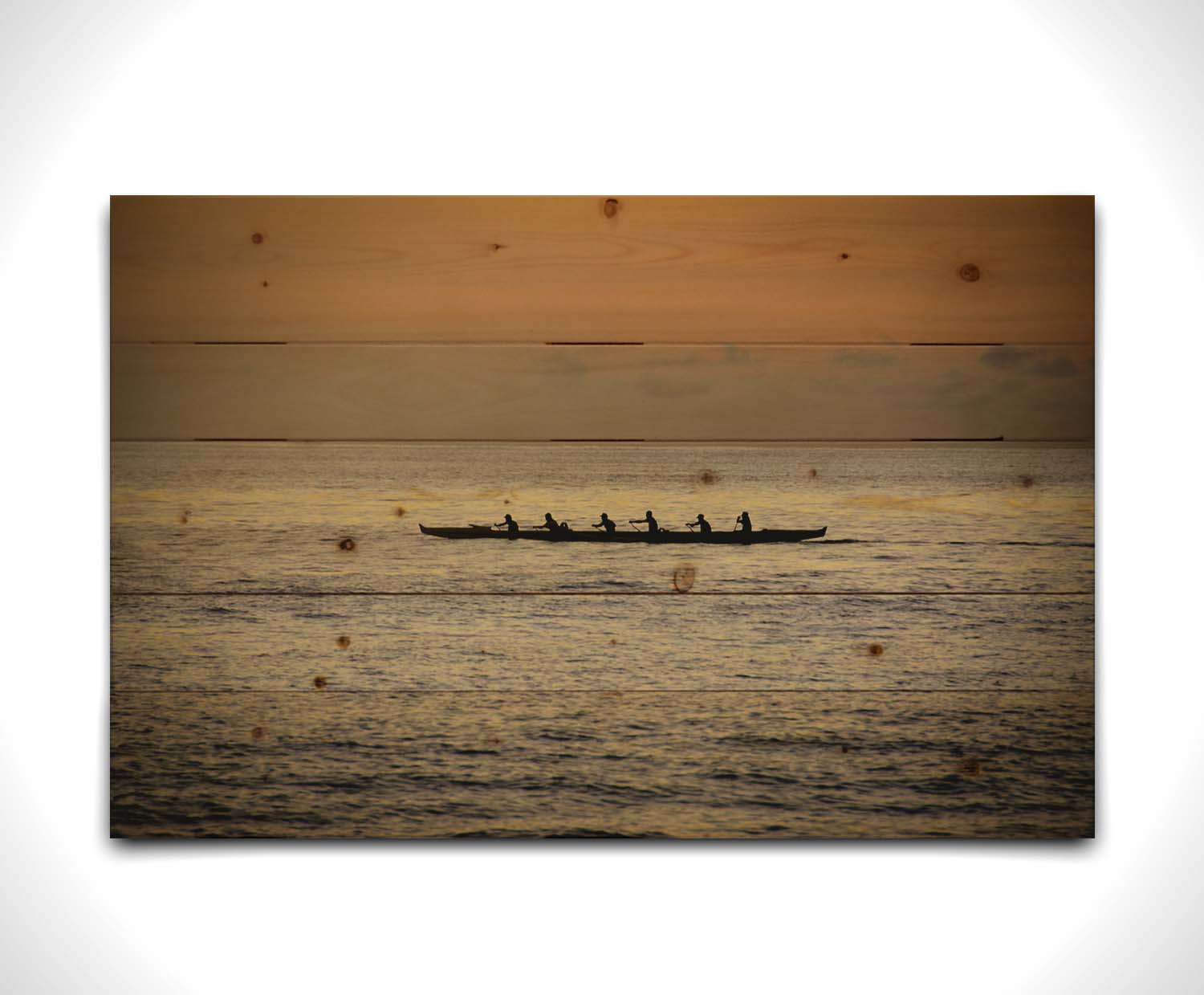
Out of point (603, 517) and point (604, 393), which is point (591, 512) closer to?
point (603, 517)

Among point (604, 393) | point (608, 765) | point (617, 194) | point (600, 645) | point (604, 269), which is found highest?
point (617, 194)

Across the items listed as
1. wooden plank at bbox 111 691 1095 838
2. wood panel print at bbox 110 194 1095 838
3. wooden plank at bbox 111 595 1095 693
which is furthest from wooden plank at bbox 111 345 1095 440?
wooden plank at bbox 111 691 1095 838

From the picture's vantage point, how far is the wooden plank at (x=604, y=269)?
4.44 ft

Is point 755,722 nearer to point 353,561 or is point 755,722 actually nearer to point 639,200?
point 353,561

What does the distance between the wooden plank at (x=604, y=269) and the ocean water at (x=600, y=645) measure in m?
0.18

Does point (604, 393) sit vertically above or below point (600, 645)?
above

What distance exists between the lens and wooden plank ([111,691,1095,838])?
4.42 ft

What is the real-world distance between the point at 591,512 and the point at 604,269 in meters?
0.35

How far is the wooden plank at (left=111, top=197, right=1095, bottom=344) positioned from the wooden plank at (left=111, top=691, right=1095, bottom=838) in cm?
53

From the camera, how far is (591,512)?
1.37 meters

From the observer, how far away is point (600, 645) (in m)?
1.36

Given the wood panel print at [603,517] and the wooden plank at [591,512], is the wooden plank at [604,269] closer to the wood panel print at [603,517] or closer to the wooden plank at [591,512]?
the wood panel print at [603,517]

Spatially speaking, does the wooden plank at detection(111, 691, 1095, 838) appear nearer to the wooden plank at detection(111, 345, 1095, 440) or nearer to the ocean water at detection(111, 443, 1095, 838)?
the ocean water at detection(111, 443, 1095, 838)

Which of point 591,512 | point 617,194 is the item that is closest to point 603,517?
point 591,512
